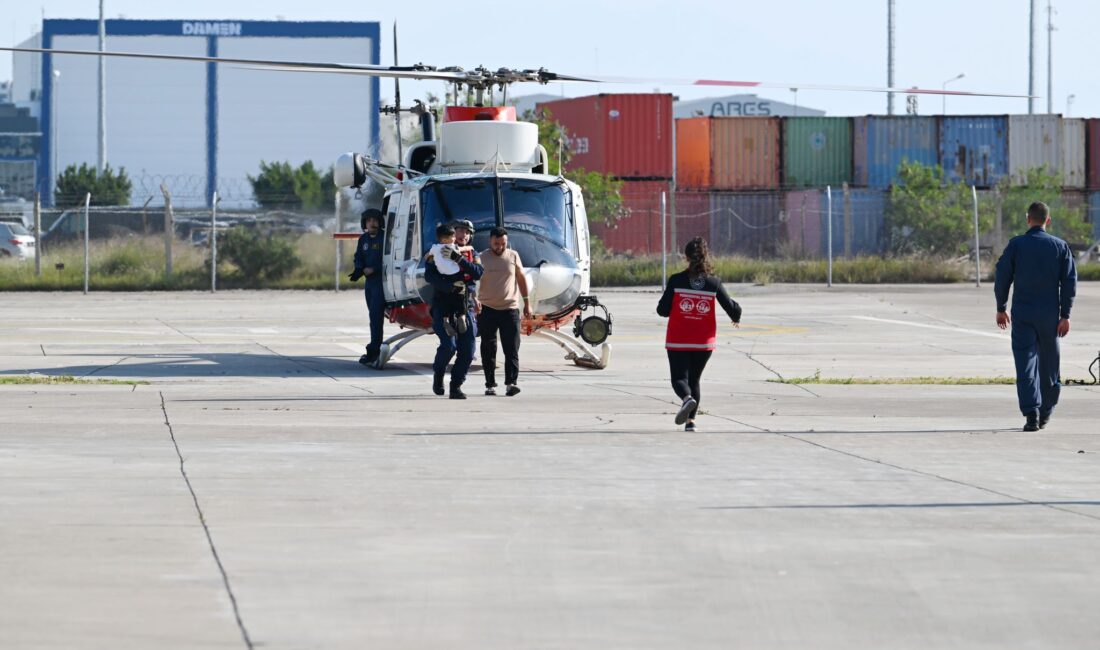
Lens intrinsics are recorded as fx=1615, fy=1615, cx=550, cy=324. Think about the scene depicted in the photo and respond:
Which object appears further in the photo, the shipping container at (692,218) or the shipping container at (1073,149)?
the shipping container at (1073,149)

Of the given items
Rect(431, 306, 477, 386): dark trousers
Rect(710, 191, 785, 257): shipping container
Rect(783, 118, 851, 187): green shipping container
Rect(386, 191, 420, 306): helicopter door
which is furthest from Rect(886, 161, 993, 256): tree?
Rect(431, 306, 477, 386): dark trousers

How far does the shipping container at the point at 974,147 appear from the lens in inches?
2190

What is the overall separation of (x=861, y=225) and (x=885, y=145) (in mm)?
4737

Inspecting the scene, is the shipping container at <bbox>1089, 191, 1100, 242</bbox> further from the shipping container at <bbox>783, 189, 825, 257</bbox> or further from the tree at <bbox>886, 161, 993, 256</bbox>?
the shipping container at <bbox>783, 189, 825, 257</bbox>

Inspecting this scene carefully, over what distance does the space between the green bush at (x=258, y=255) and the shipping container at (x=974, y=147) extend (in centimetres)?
2595

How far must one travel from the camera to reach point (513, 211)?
17812 millimetres

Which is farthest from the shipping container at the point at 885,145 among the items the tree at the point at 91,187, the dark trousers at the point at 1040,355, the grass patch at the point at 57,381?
the dark trousers at the point at 1040,355

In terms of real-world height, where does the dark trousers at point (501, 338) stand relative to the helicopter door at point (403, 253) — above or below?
below

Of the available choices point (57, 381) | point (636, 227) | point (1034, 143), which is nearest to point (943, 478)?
point (57, 381)

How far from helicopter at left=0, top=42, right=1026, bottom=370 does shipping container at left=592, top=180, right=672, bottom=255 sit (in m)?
26.0

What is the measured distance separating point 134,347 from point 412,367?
14.9 ft

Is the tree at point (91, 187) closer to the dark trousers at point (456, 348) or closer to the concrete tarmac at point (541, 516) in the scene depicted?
the concrete tarmac at point (541, 516)

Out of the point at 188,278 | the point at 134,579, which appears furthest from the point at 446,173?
the point at 188,278

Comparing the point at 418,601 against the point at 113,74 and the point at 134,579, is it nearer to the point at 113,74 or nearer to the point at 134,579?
the point at 134,579
